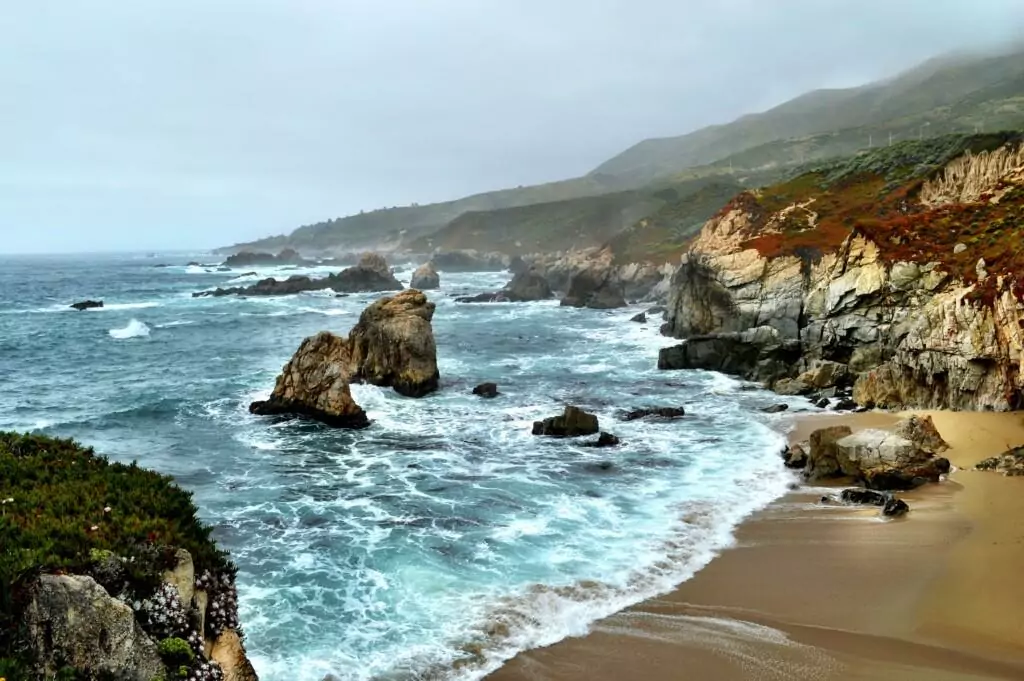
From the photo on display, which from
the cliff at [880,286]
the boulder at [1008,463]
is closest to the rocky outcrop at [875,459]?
the boulder at [1008,463]

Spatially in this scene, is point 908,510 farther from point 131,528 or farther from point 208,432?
point 208,432

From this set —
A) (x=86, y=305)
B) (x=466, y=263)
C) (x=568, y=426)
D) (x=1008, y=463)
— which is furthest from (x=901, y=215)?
(x=466, y=263)

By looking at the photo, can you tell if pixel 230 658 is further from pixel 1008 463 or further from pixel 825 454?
pixel 1008 463

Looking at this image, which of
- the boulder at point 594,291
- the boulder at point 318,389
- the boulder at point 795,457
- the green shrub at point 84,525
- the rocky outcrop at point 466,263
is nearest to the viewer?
the green shrub at point 84,525

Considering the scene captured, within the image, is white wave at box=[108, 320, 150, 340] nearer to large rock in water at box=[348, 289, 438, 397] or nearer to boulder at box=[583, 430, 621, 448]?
large rock in water at box=[348, 289, 438, 397]

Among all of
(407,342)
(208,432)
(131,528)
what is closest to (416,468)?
(208,432)

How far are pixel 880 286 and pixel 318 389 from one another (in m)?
31.2

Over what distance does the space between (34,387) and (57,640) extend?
139 feet

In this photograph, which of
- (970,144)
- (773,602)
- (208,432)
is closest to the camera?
(773,602)

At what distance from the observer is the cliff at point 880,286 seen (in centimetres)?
3036

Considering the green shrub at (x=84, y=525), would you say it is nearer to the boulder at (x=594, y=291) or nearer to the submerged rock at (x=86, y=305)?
the boulder at (x=594, y=291)

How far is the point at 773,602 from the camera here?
626 inches

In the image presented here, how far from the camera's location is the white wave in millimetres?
64250

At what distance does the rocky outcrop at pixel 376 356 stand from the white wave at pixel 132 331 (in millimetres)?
34628
